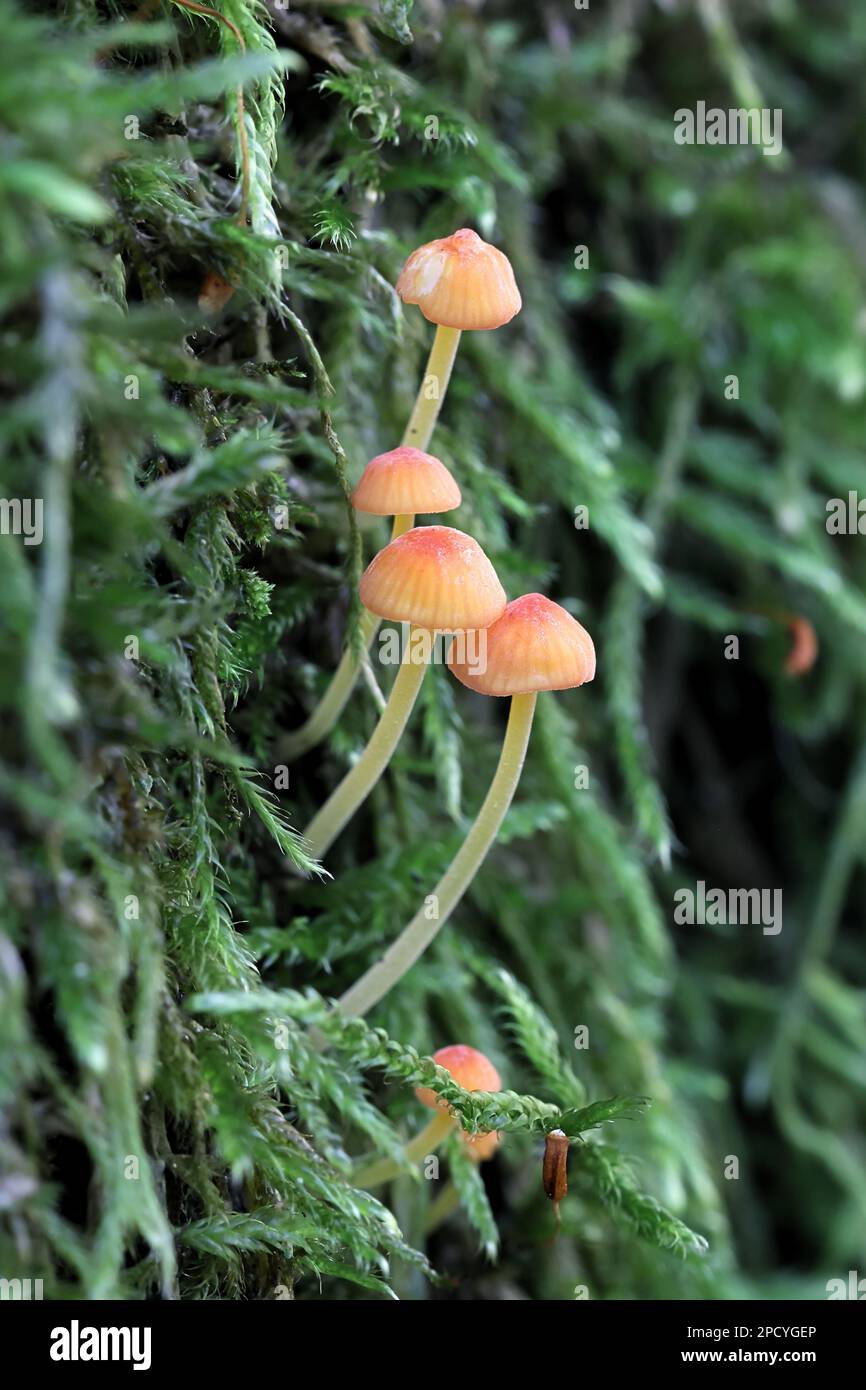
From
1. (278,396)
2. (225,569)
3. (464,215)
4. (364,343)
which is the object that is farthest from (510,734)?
(464,215)

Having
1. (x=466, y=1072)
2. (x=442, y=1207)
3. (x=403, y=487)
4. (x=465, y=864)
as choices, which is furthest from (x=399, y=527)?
(x=442, y=1207)

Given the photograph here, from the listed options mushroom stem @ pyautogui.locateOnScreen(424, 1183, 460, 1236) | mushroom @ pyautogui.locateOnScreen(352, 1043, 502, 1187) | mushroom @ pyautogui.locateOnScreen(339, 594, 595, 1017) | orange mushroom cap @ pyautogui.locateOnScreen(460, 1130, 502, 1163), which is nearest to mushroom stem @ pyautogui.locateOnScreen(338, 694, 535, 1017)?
mushroom @ pyautogui.locateOnScreen(339, 594, 595, 1017)

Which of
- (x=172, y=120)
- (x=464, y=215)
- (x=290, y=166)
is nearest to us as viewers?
(x=172, y=120)

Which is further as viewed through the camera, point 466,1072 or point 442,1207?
point 442,1207

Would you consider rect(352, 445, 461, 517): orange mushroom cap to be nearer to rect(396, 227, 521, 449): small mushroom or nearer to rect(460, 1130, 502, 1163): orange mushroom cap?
rect(396, 227, 521, 449): small mushroom

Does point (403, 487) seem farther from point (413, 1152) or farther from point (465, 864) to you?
point (413, 1152)

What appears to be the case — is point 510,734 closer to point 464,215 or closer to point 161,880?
point 161,880

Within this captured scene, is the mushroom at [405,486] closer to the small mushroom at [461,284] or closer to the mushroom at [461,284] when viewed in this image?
the mushroom at [461,284]

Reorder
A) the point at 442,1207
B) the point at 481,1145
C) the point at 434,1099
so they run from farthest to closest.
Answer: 1. the point at 442,1207
2. the point at 481,1145
3. the point at 434,1099
